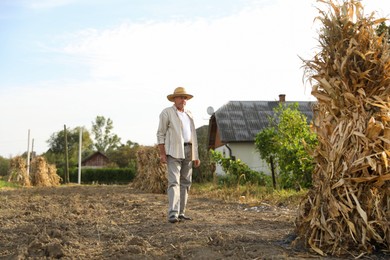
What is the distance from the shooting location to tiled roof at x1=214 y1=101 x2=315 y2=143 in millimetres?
28000

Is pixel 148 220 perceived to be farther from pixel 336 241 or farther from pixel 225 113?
pixel 225 113

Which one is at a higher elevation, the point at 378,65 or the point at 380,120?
the point at 378,65

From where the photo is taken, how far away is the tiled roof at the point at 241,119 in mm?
28000

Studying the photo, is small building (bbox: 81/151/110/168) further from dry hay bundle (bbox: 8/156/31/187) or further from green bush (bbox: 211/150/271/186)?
green bush (bbox: 211/150/271/186)

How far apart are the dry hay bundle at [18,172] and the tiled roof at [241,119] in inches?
471

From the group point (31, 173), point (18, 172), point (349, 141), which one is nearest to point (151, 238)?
point (349, 141)

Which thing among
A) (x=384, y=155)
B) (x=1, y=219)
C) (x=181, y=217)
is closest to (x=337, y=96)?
(x=384, y=155)

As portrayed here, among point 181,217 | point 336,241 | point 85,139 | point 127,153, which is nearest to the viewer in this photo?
point 336,241

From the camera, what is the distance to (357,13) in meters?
4.62

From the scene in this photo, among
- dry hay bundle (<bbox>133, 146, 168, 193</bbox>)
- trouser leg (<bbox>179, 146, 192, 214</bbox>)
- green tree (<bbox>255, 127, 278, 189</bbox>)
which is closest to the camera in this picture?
trouser leg (<bbox>179, 146, 192, 214</bbox>)

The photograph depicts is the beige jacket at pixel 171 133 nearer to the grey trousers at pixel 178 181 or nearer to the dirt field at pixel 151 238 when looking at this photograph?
the grey trousers at pixel 178 181

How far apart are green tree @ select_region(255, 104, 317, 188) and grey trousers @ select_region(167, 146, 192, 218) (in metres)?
4.62

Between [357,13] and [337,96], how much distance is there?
86cm

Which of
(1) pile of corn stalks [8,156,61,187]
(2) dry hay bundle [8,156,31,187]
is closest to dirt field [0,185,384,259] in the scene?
(2) dry hay bundle [8,156,31,187]
